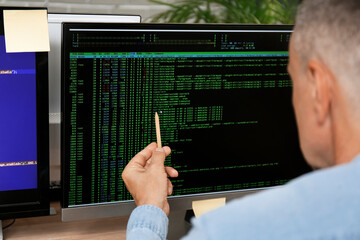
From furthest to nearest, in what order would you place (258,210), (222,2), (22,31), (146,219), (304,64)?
(222,2) < (22,31) < (146,219) < (304,64) < (258,210)

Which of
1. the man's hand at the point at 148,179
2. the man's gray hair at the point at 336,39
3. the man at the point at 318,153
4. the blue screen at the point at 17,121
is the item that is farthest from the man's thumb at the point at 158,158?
the man's gray hair at the point at 336,39

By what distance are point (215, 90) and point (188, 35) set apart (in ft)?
0.43

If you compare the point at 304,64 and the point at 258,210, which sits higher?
the point at 304,64

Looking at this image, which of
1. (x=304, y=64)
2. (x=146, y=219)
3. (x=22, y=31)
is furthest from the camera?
(x=22, y=31)

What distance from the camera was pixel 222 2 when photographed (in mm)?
2520

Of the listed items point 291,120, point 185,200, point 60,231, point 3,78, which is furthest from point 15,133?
point 291,120

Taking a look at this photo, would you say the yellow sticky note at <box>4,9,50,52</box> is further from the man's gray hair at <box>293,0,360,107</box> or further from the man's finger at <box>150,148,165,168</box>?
the man's gray hair at <box>293,0,360,107</box>

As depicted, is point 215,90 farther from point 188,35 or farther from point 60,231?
point 60,231

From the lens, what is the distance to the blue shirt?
0.49 metres

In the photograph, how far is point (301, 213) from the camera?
0.50m

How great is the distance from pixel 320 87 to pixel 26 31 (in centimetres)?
61

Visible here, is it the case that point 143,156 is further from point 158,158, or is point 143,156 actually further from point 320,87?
point 320,87

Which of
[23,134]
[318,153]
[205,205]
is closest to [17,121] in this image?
[23,134]

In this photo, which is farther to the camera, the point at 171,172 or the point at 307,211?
the point at 171,172
